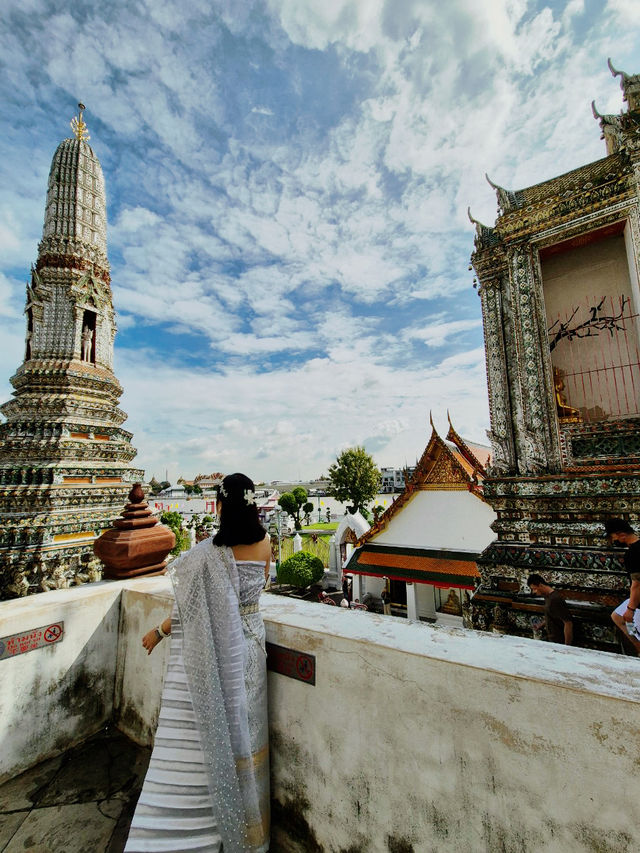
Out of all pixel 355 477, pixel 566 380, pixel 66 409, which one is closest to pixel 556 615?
pixel 566 380

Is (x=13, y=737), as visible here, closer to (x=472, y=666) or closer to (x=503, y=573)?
(x=472, y=666)

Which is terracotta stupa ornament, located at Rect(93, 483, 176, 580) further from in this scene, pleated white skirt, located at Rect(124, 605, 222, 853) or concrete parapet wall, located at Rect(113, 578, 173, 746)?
pleated white skirt, located at Rect(124, 605, 222, 853)

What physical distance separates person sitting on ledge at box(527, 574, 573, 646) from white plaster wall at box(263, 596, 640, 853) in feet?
6.61

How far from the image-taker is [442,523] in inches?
343

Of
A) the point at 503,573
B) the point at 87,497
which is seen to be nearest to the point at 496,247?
the point at 503,573

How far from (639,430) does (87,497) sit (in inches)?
276

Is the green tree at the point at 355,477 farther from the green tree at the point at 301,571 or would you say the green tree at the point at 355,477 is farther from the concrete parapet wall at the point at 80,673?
the concrete parapet wall at the point at 80,673

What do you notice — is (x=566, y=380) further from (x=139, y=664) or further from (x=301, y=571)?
(x=301, y=571)

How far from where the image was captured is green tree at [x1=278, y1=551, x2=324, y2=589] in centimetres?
1423

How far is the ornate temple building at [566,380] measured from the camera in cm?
359

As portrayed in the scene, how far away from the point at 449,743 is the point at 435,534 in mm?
7726

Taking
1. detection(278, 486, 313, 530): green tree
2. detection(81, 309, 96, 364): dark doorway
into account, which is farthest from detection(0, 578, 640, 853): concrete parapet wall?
detection(278, 486, 313, 530): green tree

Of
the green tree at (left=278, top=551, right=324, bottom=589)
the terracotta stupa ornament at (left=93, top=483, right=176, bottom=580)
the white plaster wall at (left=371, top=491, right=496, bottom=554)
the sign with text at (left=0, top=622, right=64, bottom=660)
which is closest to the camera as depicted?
the sign with text at (left=0, top=622, right=64, bottom=660)

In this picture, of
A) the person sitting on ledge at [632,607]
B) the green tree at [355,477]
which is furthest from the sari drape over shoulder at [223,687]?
the green tree at [355,477]
